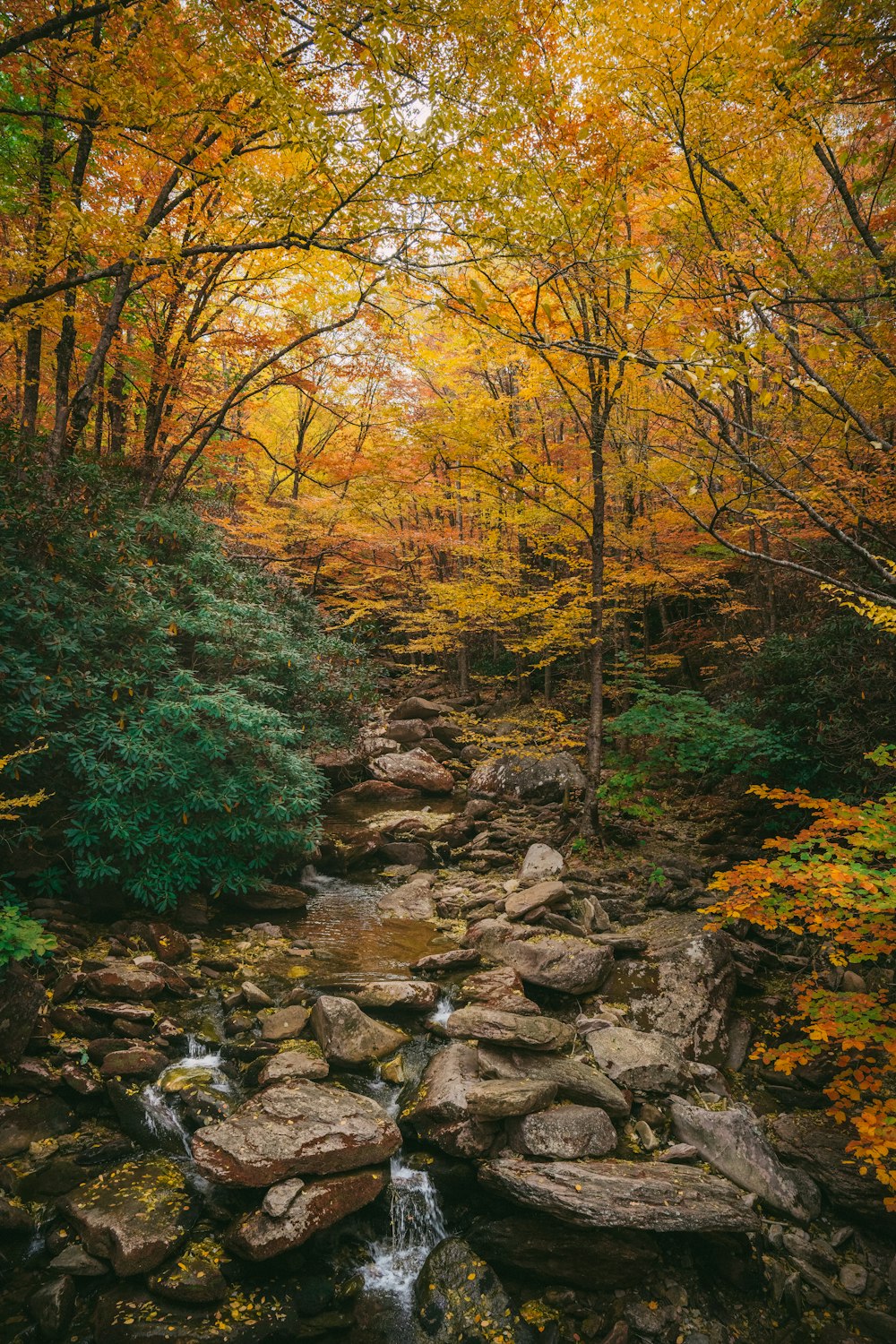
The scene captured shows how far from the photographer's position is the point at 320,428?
2016 centimetres

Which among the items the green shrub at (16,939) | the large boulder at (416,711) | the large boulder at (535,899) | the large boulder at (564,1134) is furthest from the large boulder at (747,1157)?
the large boulder at (416,711)

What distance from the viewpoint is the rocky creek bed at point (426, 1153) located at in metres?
3.51

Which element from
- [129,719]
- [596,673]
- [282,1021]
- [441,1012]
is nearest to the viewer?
[282,1021]

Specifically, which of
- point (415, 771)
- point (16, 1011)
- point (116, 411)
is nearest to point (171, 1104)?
point (16, 1011)

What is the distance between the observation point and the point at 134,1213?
3.65 metres

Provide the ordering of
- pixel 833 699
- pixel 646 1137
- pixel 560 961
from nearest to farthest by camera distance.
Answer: pixel 646 1137, pixel 560 961, pixel 833 699

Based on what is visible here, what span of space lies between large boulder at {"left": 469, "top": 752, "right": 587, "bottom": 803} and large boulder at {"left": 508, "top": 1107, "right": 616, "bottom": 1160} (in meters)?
7.14

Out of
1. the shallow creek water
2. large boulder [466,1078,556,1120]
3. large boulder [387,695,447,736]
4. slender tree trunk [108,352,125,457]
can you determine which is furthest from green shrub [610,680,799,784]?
slender tree trunk [108,352,125,457]

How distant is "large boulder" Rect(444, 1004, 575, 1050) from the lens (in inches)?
190

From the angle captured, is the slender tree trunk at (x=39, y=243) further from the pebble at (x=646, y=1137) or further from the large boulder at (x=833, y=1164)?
the large boulder at (x=833, y=1164)

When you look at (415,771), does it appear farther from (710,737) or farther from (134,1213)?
(134,1213)

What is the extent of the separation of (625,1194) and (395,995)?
247 cm

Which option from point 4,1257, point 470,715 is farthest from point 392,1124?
point 470,715

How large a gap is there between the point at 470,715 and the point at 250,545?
7516 millimetres
